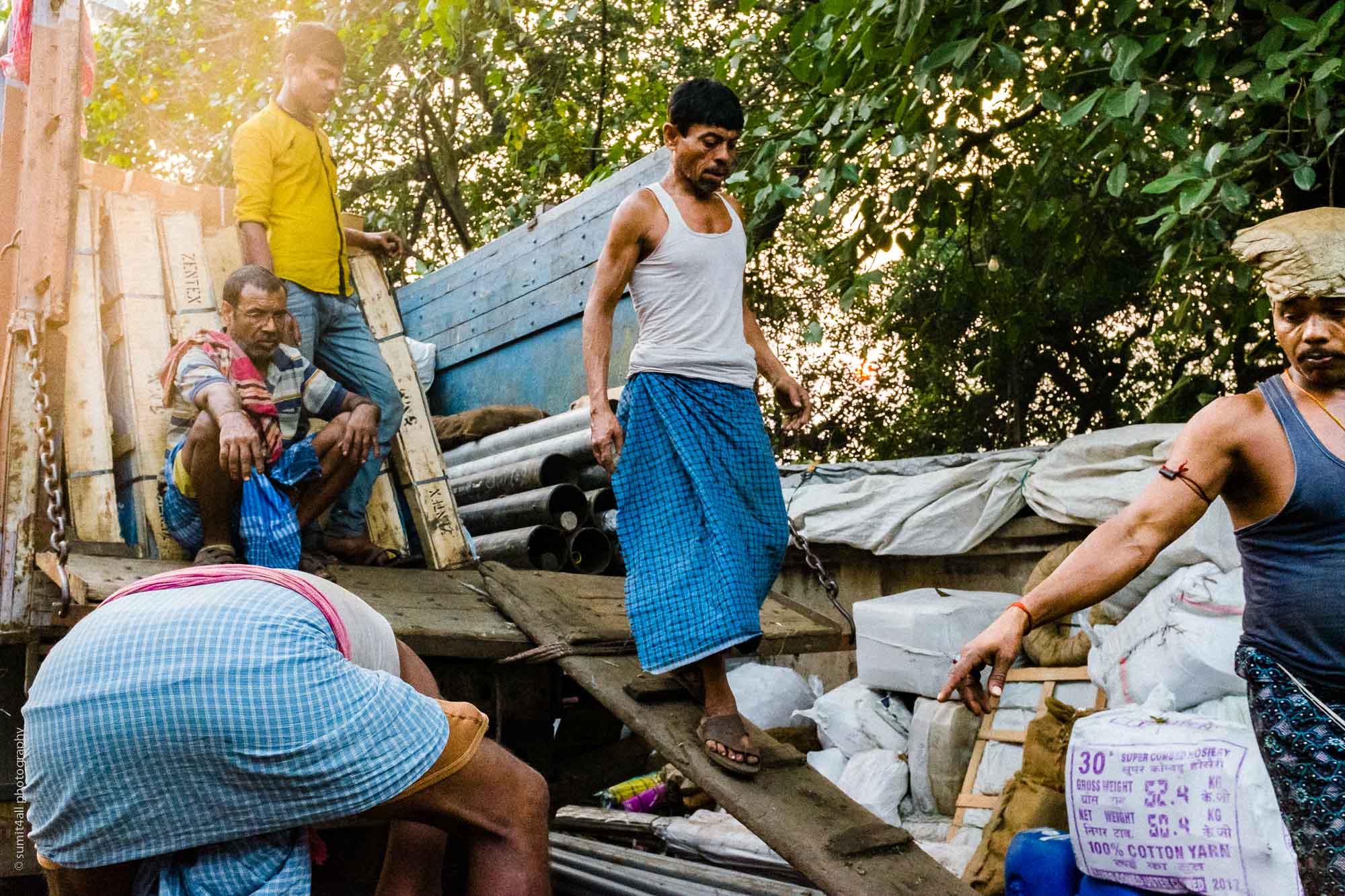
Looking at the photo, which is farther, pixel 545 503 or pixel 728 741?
pixel 545 503

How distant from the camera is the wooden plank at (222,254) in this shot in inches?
170

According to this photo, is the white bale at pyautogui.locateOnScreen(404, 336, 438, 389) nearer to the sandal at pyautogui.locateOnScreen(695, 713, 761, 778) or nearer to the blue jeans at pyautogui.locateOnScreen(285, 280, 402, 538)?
the blue jeans at pyautogui.locateOnScreen(285, 280, 402, 538)

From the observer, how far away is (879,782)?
5301 mm

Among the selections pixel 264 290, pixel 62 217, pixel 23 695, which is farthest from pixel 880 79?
pixel 23 695

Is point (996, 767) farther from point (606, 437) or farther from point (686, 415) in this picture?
point (606, 437)

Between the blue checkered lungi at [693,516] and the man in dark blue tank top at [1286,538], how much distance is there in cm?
120

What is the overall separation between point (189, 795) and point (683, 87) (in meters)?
2.30

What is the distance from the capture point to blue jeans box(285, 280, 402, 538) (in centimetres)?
410

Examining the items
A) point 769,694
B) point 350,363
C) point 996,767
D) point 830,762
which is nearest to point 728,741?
point 350,363

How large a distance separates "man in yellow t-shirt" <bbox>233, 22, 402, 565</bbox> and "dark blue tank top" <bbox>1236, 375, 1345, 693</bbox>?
9.28ft

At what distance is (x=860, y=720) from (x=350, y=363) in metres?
2.94

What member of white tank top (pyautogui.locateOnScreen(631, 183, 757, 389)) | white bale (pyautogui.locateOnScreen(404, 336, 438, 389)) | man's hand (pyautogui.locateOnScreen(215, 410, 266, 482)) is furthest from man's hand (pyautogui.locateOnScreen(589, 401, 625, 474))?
white bale (pyautogui.locateOnScreen(404, 336, 438, 389))

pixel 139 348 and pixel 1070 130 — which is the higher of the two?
pixel 1070 130

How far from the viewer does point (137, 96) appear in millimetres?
11039
